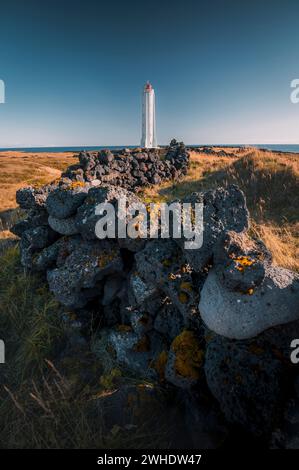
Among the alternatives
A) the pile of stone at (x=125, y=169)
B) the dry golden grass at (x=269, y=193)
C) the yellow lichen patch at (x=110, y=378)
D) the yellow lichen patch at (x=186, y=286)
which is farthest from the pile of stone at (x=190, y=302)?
the pile of stone at (x=125, y=169)

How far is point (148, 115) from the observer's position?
38.4 meters

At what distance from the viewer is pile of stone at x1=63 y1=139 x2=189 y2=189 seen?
15.1 m

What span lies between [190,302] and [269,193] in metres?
10.2

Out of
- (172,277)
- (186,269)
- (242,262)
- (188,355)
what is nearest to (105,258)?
(172,277)

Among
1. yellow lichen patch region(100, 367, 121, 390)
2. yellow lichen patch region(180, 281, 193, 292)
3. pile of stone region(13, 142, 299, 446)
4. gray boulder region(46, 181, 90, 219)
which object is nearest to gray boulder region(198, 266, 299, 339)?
pile of stone region(13, 142, 299, 446)

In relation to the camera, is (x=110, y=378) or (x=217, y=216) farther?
(x=217, y=216)

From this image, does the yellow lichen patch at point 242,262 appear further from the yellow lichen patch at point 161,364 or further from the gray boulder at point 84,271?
the gray boulder at point 84,271

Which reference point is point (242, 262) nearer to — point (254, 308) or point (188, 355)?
point (254, 308)

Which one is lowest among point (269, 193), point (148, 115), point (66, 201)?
point (269, 193)

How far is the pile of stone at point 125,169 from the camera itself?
1510 cm

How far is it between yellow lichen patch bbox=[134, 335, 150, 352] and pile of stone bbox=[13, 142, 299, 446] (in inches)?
0.5

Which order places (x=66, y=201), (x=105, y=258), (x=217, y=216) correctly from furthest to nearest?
(x=66, y=201)
(x=105, y=258)
(x=217, y=216)

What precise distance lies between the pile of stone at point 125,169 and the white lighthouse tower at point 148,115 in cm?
1984

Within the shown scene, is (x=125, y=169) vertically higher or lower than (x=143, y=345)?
higher
